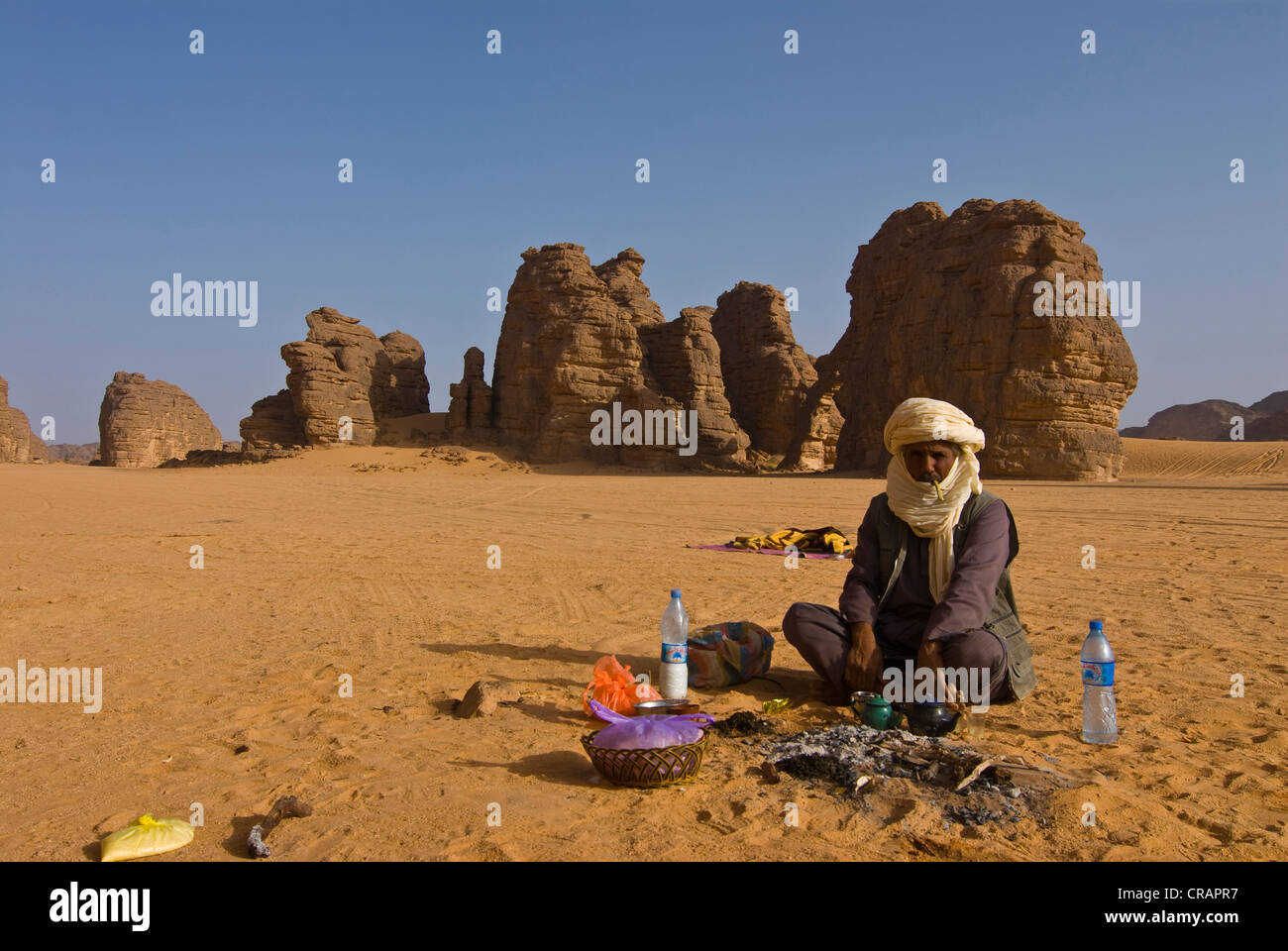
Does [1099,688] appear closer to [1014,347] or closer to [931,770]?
[931,770]

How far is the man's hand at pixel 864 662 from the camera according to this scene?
4133mm

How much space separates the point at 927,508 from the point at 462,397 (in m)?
35.5

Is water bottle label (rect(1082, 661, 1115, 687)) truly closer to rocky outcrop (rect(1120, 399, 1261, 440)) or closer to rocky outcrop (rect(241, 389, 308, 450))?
rocky outcrop (rect(241, 389, 308, 450))

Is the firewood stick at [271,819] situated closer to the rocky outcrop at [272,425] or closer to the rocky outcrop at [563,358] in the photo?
the rocky outcrop at [563,358]

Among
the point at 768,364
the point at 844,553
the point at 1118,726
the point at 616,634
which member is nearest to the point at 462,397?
the point at 768,364

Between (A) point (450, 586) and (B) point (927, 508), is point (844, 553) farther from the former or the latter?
(B) point (927, 508)

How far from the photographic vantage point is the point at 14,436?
57.3 m

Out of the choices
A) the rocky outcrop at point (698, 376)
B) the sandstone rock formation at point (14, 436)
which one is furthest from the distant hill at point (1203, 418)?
Result: the sandstone rock formation at point (14, 436)

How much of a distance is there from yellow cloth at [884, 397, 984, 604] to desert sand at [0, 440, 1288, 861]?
836 mm

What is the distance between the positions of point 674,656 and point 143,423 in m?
56.5

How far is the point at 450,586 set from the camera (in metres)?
7.89

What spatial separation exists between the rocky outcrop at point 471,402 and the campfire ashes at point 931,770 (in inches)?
1382

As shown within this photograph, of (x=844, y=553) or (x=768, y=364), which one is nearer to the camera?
(x=844, y=553)
